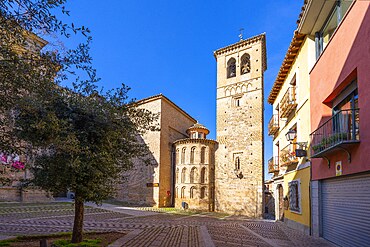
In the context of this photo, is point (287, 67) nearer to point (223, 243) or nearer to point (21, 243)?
point (223, 243)

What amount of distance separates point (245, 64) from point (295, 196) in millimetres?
19797

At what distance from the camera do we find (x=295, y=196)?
558 inches

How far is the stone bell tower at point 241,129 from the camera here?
28.2 meters

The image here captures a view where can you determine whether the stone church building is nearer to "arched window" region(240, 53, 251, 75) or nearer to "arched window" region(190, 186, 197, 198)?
"arched window" region(190, 186, 197, 198)

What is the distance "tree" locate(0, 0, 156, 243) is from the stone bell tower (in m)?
20.7

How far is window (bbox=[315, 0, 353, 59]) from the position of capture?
9.24 metres

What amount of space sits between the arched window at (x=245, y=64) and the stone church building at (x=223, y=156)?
102 millimetres

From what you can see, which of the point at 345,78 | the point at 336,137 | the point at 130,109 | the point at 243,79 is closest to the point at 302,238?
the point at 336,137

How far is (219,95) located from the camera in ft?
106

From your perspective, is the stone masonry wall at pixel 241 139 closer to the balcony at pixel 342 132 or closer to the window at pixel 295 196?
the window at pixel 295 196

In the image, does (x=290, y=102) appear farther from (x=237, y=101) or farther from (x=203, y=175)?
(x=203, y=175)

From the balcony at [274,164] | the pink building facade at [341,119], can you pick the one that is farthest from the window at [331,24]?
the balcony at [274,164]

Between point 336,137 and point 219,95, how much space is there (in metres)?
24.3

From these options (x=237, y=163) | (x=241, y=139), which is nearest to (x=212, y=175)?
(x=237, y=163)
